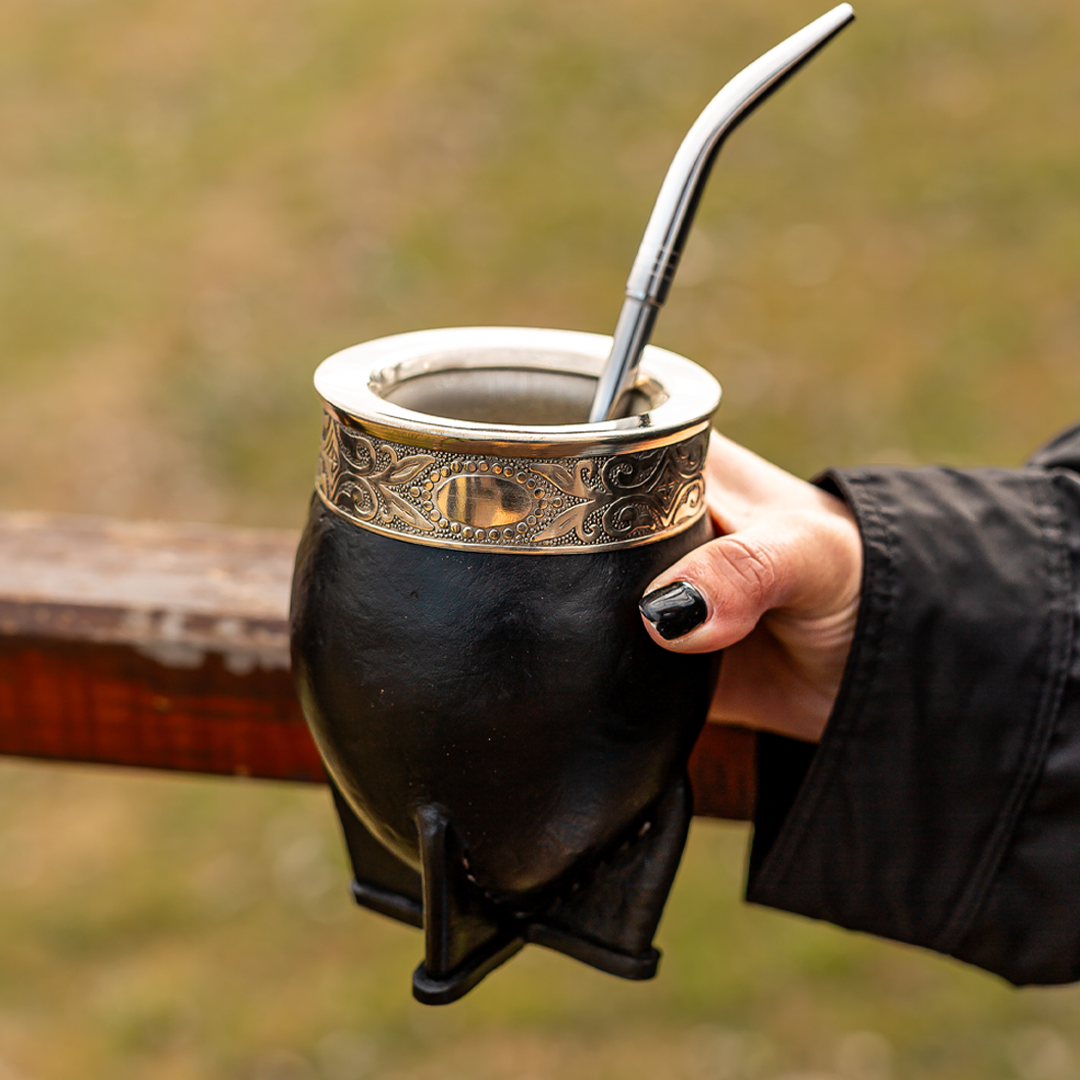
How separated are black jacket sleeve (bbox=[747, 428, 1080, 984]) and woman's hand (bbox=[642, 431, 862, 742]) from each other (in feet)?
0.09

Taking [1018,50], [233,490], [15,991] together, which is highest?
[1018,50]

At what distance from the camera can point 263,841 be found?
6.71 ft

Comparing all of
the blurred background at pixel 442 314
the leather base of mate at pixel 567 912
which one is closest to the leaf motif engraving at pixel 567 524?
the leather base of mate at pixel 567 912

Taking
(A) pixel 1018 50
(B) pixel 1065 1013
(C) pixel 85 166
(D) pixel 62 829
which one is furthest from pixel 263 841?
(A) pixel 1018 50

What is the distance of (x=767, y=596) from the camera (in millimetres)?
710

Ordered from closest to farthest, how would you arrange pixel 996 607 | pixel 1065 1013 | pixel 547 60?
pixel 996 607 < pixel 1065 1013 < pixel 547 60

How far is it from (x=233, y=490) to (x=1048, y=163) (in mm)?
1982

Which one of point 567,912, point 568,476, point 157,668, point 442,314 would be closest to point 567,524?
point 568,476

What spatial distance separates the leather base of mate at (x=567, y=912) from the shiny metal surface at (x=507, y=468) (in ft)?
0.51

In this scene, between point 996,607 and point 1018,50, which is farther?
point 1018,50

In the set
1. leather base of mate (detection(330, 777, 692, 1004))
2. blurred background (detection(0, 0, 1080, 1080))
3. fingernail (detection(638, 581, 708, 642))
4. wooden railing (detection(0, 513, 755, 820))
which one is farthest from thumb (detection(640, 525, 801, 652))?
blurred background (detection(0, 0, 1080, 1080))

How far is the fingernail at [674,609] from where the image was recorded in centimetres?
Answer: 64

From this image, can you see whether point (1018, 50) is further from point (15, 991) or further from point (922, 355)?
point (15, 991)

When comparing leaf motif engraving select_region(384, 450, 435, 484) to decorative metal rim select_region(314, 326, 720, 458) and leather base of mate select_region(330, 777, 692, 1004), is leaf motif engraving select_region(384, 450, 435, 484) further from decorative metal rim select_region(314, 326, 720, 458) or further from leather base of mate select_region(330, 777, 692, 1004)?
leather base of mate select_region(330, 777, 692, 1004)
